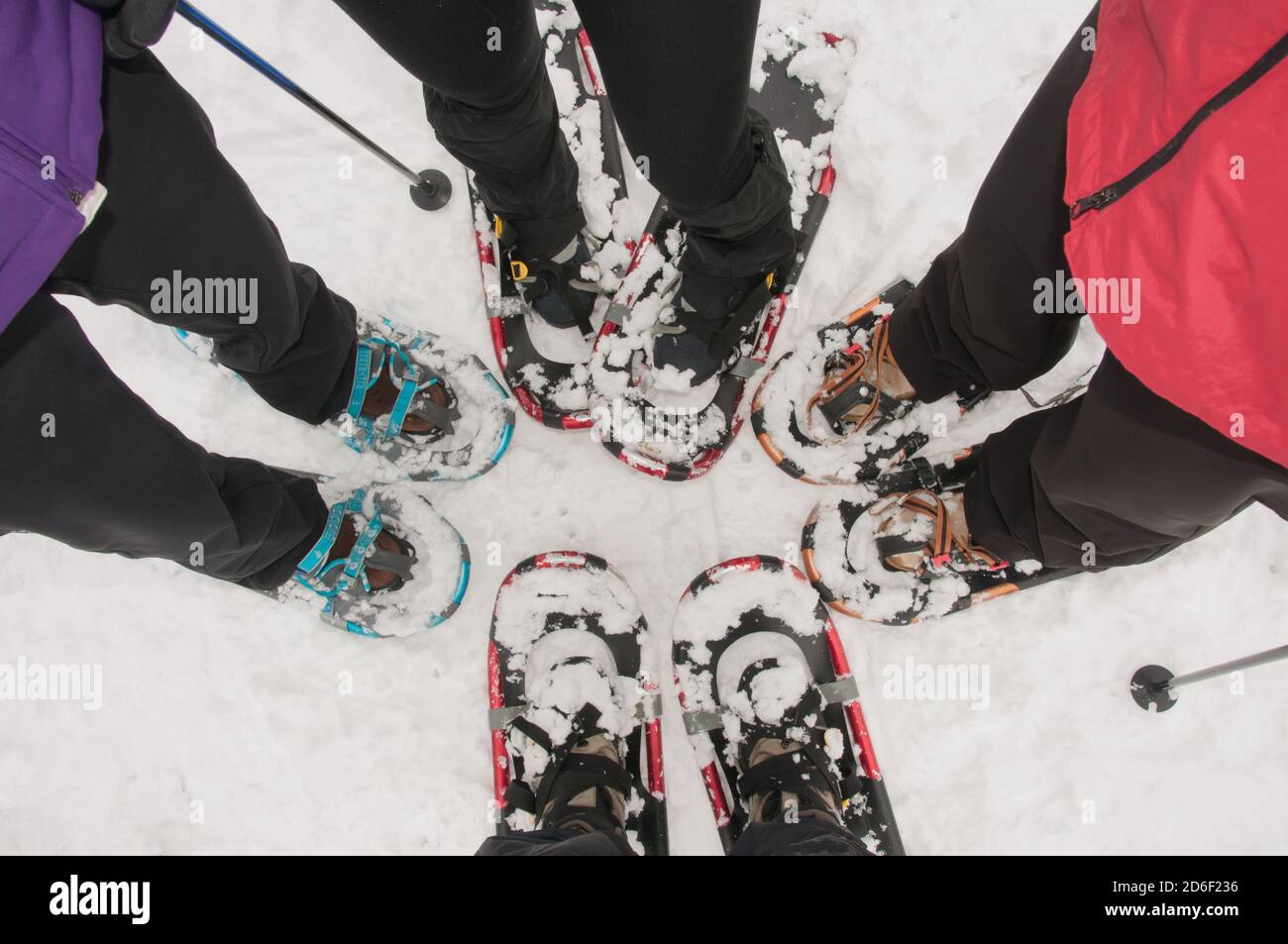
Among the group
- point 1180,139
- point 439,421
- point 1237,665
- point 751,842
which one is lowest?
point 751,842

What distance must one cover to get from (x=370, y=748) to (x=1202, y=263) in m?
1.87

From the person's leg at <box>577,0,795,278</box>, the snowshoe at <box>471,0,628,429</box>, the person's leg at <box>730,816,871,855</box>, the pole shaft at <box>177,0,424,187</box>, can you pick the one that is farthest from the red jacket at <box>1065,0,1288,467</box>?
the pole shaft at <box>177,0,424,187</box>

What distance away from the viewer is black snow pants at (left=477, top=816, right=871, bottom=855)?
45.7 inches

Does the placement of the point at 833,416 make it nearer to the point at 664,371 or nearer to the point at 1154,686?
the point at 664,371

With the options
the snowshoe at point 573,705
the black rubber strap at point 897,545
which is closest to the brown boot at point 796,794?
the snowshoe at point 573,705

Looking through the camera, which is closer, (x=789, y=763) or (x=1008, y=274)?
(x=1008, y=274)

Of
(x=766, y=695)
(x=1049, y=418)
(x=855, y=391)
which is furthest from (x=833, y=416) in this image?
(x=766, y=695)

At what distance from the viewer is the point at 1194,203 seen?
69 cm

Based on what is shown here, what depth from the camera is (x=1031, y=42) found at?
1.90 meters

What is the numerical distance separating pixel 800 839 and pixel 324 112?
1748mm
